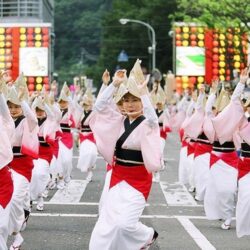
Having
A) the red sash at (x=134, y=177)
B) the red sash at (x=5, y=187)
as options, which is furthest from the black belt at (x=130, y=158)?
the red sash at (x=5, y=187)

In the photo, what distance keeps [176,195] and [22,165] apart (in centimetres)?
641

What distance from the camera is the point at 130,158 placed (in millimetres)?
8875

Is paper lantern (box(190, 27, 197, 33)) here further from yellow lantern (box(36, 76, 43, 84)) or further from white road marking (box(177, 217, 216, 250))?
white road marking (box(177, 217, 216, 250))

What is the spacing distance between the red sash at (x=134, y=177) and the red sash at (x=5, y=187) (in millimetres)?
1049

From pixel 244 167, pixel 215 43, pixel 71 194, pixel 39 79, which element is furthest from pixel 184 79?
pixel 244 167

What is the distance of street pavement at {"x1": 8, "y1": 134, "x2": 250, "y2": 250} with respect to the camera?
10938 millimetres

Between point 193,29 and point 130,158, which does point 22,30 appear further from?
point 130,158

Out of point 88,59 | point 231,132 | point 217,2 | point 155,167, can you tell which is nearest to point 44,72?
point 217,2

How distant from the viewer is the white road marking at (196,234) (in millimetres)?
10760

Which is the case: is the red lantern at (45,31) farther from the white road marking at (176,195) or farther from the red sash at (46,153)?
the red sash at (46,153)

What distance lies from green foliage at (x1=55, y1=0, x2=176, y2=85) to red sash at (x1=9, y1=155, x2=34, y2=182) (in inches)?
2741

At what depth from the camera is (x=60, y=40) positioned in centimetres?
13325

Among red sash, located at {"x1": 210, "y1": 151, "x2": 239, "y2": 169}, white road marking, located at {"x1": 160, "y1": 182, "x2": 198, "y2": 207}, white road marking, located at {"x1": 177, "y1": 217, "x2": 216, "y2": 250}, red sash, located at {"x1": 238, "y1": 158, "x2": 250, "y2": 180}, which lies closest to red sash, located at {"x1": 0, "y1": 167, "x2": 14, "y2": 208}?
white road marking, located at {"x1": 177, "y1": 217, "x2": 216, "y2": 250}

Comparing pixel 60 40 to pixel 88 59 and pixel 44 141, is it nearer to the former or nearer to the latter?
pixel 88 59
